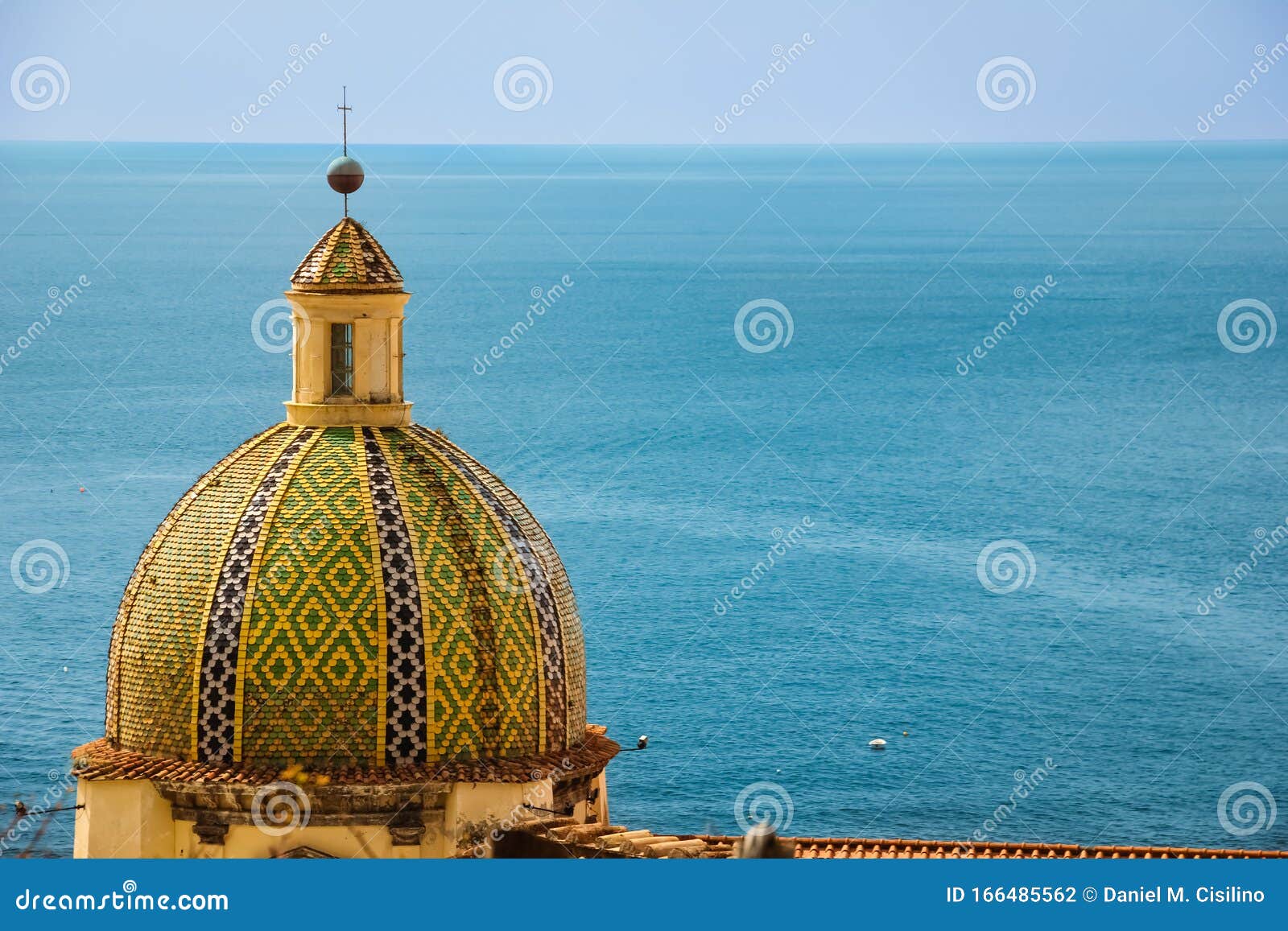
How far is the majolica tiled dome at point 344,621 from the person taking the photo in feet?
105

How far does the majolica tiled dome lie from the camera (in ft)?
105

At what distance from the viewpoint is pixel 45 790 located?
66.8 meters

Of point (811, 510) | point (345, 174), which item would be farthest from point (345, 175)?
point (811, 510)

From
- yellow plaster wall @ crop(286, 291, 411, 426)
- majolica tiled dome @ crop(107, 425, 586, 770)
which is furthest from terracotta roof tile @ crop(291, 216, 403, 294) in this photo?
majolica tiled dome @ crop(107, 425, 586, 770)

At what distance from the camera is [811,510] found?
110938 millimetres

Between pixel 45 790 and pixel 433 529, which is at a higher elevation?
pixel 45 790

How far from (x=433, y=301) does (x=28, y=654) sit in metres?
83.4

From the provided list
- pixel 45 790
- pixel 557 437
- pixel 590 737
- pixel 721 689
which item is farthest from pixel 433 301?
pixel 590 737

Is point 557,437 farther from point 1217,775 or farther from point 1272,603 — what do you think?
point 1217,775

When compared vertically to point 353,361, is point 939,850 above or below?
below

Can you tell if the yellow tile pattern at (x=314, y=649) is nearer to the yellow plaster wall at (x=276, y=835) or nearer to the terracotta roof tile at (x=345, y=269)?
the yellow plaster wall at (x=276, y=835)

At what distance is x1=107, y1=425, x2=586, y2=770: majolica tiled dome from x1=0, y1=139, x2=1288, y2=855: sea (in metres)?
17.8

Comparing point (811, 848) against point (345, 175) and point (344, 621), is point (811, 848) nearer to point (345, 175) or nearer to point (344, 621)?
point (344, 621)

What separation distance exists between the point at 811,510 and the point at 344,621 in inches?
3129
